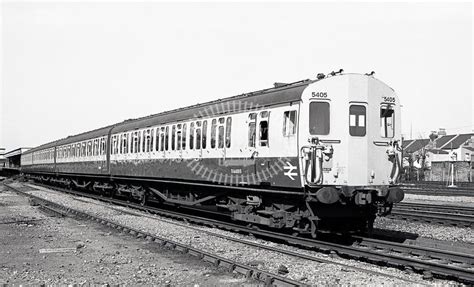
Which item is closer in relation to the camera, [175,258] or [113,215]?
[175,258]

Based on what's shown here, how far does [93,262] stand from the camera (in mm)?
9875

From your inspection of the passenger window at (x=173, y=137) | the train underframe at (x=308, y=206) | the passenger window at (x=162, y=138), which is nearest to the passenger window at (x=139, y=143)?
the passenger window at (x=162, y=138)

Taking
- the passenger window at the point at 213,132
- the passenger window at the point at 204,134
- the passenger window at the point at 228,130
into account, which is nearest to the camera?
the passenger window at the point at 228,130

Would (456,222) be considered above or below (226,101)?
below

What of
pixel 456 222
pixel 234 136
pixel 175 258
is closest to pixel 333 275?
pixel 175 258

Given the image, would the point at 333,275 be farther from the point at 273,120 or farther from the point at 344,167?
the point at 273,120

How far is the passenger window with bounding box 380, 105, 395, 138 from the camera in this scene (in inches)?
484

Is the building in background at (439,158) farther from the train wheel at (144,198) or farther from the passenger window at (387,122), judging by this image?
the passenger window at (387,122)

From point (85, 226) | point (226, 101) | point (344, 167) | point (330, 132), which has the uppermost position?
point (226, 101)

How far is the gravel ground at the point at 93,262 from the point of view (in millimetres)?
8383

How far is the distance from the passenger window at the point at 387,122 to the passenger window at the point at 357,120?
24.5 inches

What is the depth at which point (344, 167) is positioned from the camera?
455 inches

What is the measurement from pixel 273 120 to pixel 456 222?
772 cm

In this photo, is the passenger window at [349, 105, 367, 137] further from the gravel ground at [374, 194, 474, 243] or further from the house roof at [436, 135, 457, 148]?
the house roof at [436, 135, 457, 148]
